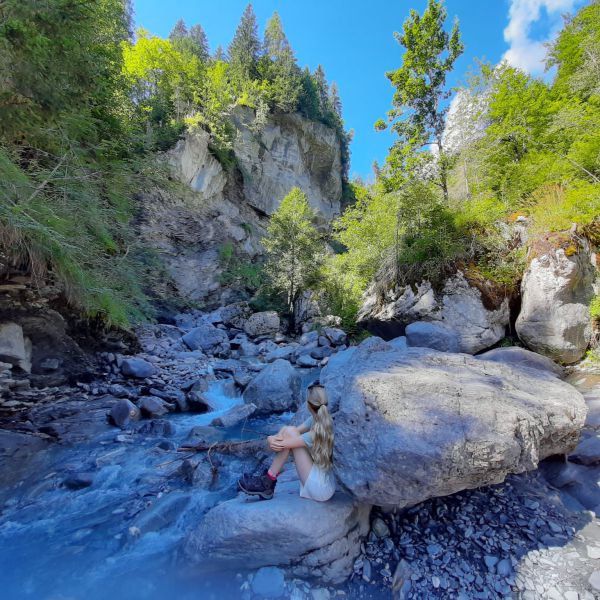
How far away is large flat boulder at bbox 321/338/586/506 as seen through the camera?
234cm

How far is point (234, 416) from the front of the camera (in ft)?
19.1

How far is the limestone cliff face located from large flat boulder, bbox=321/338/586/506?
1564 cm

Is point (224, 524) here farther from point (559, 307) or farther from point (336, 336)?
point (336, 336)

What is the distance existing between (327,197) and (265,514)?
1441 inches

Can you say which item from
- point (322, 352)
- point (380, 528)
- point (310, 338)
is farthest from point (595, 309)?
point (310, 338)

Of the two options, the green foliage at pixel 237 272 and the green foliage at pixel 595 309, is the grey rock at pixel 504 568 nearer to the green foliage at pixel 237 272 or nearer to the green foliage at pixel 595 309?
the green foliage at pixel 595 309

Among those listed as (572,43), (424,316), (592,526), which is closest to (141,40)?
(572,43)

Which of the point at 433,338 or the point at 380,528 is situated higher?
the point at 433,338

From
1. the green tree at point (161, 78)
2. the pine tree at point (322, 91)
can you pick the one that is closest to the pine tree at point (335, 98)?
the pine tree at point (322, 91)

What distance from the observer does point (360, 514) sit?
105 inches

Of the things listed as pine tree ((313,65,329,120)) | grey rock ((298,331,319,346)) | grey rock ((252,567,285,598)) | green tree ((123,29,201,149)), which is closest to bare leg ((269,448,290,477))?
grey rock ((252,567,285,598))

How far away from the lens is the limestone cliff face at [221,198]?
59.9 ft

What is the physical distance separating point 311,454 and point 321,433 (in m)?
0.24

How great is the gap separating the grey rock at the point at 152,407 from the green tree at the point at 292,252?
40.6 ft
